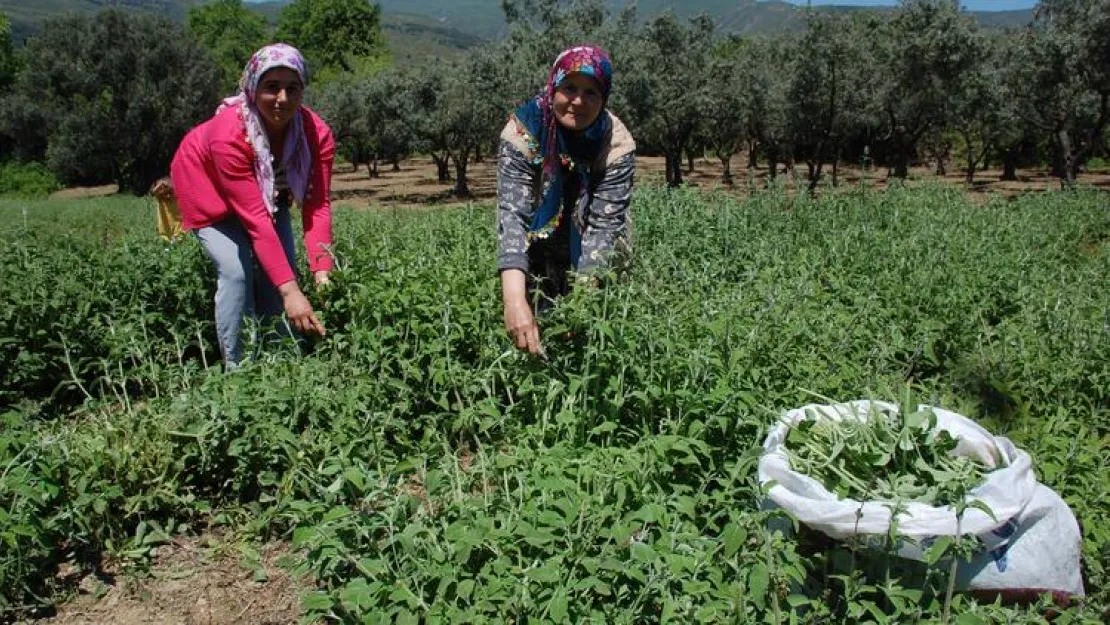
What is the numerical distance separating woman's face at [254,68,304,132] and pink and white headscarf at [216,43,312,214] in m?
0.02

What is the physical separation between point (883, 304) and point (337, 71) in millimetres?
55730

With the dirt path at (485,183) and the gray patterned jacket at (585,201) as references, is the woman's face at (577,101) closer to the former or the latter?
the gray patterned jacket at (585,201)

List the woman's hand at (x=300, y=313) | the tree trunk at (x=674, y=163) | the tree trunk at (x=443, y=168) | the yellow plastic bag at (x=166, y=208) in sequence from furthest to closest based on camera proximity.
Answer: the tree trunk at (x=443, y=168) < the tree trunk at (x=674, y=163) < the yellow plastic bag at (x=166, y=208) < the woman's hand at (x=300, y=313)

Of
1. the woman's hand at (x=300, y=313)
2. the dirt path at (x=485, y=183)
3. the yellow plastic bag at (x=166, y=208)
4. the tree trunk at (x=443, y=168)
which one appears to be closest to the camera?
the woman's hand at (x=300, y=313)

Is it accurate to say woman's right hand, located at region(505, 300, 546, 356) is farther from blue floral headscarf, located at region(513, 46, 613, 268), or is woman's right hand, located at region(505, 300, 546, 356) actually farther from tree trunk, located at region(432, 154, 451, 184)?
tree trunk, located at region(432, 154, 451, 184)

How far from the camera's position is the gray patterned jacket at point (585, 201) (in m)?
3.14

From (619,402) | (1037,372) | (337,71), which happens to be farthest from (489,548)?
(337,71)

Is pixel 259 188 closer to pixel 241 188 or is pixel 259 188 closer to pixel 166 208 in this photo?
pixel 241 188

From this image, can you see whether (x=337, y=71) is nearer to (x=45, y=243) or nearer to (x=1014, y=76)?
(x=1014, y=76)

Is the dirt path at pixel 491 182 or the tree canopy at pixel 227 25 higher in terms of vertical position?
the tree canopy at pixel 227 25

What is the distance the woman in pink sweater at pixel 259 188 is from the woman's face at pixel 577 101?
1.30m

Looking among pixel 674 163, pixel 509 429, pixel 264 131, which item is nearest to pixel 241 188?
pixel 264 131

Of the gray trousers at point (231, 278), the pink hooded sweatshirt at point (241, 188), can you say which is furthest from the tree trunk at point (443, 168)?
the gray trousers at point (231, 278)

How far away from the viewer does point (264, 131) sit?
12.5 feet
